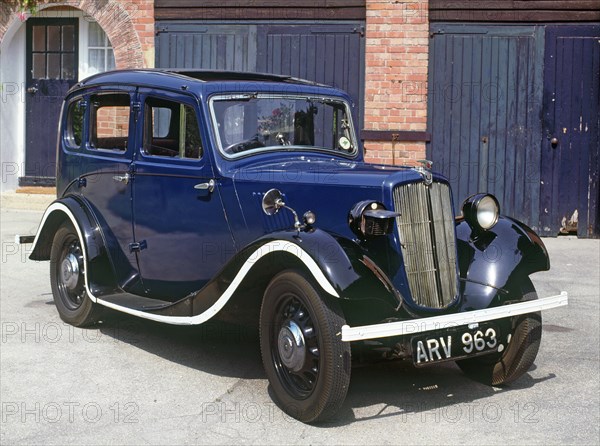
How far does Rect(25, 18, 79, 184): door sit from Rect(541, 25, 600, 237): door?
6623 millimetres

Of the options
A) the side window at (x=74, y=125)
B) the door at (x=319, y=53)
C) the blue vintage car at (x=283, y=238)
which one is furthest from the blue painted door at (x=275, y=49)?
the blue vintage car at (x=283, y=238)

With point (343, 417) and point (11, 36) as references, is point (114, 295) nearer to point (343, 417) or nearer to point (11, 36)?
point (343, 417)

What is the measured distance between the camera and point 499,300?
549 centimetres

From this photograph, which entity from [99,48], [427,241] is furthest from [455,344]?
[99,48]

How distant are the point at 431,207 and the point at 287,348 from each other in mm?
1118

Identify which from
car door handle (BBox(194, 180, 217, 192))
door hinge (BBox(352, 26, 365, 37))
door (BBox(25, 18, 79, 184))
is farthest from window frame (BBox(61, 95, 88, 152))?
door (BBox(25, 18, 79, 184))

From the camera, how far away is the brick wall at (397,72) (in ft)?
39.0

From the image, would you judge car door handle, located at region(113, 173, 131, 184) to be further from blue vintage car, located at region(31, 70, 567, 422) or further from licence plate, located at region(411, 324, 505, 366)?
licence plate, located at region(411, 324, 505, 366)

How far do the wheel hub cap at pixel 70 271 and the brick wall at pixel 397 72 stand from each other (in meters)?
5.72

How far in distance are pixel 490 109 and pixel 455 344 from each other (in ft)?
24.0

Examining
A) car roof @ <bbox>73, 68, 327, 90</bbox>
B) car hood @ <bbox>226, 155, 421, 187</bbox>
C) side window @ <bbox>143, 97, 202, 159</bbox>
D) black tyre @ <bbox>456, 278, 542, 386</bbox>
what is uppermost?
car roof @ <bbox>73, 68, 327, 90</bbox>

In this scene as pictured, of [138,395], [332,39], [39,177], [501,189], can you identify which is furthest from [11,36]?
[138,395]

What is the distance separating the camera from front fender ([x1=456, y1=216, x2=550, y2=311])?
5.49 metres

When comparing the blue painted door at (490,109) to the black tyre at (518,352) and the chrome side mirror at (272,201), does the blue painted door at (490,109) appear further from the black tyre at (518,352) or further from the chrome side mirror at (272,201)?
the chrome side mirror at (272,201)
